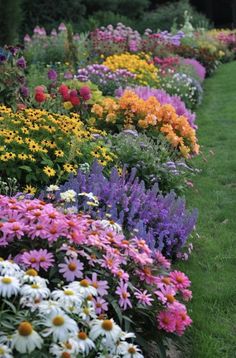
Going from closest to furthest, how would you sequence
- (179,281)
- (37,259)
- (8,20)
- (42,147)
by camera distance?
(37,259) → (179,281) → (42,147) → (8,20)

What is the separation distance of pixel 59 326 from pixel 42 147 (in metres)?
2.64

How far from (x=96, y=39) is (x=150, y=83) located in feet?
11.3

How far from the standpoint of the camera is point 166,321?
2748mm

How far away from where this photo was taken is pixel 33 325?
2076 mm

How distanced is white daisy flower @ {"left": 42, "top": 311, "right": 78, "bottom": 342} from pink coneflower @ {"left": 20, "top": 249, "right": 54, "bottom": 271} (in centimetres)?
48

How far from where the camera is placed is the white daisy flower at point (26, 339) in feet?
6.37

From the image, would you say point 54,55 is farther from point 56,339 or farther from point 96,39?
point 56,339

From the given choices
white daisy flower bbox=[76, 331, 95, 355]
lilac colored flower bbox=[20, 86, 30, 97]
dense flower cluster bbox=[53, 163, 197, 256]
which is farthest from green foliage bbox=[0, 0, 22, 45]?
white daisy flower bbox=[76, 331, 95, 355]

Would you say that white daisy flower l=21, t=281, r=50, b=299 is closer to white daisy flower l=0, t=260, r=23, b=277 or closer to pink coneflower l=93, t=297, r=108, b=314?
white daisy flower l=0, t=260, r=23, b=277

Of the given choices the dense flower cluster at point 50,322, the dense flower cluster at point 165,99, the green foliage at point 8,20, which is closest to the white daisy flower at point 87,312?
the dense flower cluster at point 50,322

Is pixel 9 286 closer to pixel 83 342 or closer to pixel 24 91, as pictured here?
pixel 83 342

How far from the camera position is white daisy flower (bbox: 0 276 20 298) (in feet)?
7.08

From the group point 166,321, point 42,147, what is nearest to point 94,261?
point 166,321

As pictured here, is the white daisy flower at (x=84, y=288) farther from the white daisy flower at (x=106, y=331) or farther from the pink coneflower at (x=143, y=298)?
the pink coneflower at (x=143, y=298)
